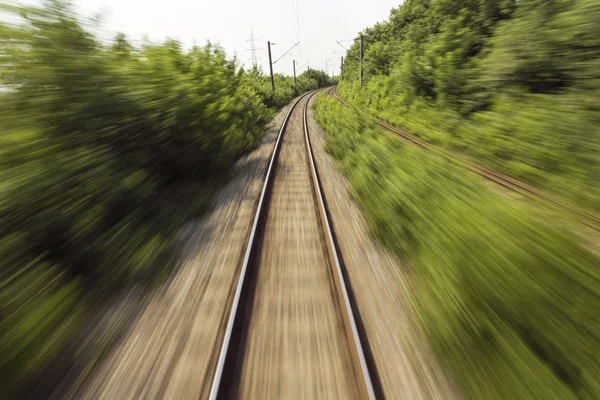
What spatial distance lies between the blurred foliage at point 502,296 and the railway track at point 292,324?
1.07 metres

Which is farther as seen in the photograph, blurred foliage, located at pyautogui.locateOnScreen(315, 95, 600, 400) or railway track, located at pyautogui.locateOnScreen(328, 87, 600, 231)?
railway track, located at pyautogui.locateOnScreen(328, 87, 600, 231)

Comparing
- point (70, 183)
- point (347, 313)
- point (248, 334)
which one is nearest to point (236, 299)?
point (248, 334)

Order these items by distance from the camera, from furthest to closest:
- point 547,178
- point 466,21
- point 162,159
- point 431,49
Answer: point 431,49 → point 466,21 → point 547,178 → point 162,159

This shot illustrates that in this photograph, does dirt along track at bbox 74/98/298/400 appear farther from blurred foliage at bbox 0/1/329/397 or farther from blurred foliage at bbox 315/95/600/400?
blurred foliage at bbox 315/95/600/400

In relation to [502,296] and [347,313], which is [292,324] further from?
[502,296]

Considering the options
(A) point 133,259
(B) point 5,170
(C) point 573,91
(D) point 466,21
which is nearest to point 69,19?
(B) point 5,170

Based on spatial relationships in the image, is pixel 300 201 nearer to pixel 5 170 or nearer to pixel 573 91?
pixel 5 170

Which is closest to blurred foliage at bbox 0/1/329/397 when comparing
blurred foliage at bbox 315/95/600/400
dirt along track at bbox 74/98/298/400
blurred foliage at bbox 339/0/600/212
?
dirt along track at bbox 74/98/298/400

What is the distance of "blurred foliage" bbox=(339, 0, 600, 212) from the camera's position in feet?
22.0

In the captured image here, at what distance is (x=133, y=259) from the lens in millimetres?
4238

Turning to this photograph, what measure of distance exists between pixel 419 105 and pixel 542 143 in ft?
30.4

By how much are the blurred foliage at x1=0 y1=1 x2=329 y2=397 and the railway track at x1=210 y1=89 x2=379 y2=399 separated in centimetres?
171

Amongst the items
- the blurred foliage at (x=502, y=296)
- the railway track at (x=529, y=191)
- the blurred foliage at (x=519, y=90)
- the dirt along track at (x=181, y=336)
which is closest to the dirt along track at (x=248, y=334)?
the dirt along track at (x=181, y=336)

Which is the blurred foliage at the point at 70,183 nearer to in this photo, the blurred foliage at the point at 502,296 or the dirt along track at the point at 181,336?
the dirt along track at the point at 181,336
